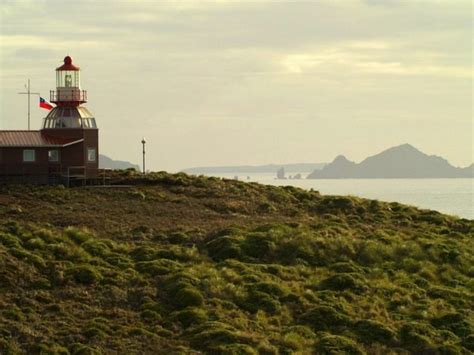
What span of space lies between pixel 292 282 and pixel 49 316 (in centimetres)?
1081

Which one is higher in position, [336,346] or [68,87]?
[68,87]

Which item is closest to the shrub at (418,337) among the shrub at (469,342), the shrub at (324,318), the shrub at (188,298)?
the shrub at (469,342)

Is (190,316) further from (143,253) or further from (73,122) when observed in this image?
(73,122)

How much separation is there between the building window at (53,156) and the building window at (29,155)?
0.98 metres

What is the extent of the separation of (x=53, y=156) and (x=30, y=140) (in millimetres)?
1736

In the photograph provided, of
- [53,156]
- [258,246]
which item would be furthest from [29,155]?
[258,246]

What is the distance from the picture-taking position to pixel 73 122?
57.4 m

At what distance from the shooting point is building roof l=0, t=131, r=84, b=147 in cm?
5541

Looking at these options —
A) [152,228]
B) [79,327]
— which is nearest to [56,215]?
[152,228]

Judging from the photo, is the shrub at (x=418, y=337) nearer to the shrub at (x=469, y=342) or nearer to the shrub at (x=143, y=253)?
the shrub at (x=469, y=342)

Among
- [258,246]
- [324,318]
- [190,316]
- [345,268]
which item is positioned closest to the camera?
[190,316]

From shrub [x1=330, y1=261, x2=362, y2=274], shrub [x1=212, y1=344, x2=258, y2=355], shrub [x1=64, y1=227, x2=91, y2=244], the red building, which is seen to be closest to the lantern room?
the red building

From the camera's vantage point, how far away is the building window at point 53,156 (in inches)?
2205

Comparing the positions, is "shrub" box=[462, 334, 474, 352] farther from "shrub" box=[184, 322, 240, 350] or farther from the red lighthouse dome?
the red lighthouse dome
